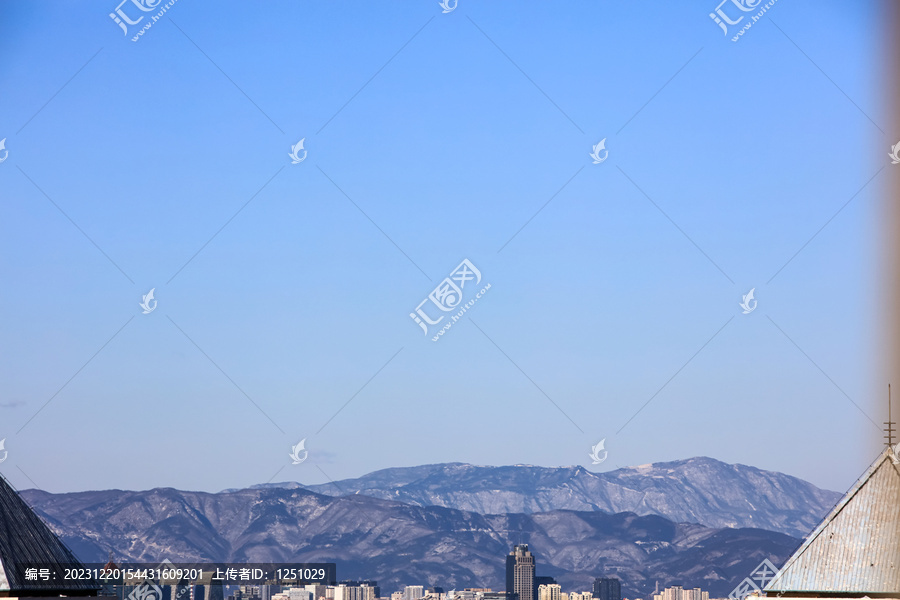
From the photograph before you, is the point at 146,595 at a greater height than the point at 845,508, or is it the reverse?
the point at 146,595

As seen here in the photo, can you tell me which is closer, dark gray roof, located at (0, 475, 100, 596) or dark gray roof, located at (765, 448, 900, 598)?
dark gray roof, located at (0, 475, 100, 596)

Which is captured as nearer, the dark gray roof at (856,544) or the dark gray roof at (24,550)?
the dark gray roof at (24,550)

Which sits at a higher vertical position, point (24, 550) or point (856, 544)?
point (856, 544)

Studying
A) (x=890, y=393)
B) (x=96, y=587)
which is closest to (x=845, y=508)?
(x=890, y=393)

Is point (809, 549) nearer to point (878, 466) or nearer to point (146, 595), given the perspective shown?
point (878, 466)
